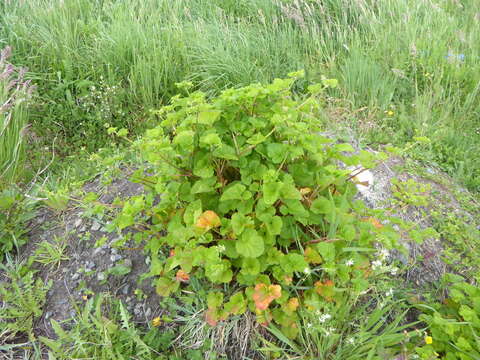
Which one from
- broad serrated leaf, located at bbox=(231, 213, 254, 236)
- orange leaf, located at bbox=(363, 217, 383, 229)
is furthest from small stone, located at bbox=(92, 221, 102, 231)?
orange leaf, located at bbox=(363, 217, 383, 229)

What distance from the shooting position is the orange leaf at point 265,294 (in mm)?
1496

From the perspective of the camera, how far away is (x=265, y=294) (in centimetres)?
152

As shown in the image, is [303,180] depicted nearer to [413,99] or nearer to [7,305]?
[7,305]

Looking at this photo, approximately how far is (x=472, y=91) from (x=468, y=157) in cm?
81

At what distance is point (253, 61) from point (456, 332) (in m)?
2.74

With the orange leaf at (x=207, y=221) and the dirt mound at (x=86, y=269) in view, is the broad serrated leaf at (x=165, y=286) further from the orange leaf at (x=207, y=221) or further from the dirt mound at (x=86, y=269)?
the orange leaf at (x=207, y=221)

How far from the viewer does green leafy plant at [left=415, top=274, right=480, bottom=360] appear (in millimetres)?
1466

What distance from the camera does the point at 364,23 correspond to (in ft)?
12.8

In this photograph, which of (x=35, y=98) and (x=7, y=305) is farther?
(x=35, y=98)

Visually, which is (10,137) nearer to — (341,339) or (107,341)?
(107,341)

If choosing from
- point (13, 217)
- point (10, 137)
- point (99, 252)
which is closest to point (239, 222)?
point (99, 252)

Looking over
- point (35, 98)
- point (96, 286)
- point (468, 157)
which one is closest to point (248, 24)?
point (35, 98)

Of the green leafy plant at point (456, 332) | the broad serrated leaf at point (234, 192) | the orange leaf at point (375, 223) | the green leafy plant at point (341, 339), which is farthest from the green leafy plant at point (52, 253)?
the green leafy plant at point (456, 332)

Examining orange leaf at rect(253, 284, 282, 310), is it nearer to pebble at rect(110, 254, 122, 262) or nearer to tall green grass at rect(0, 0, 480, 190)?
pebble at rect(110, 254, 122, 262)
